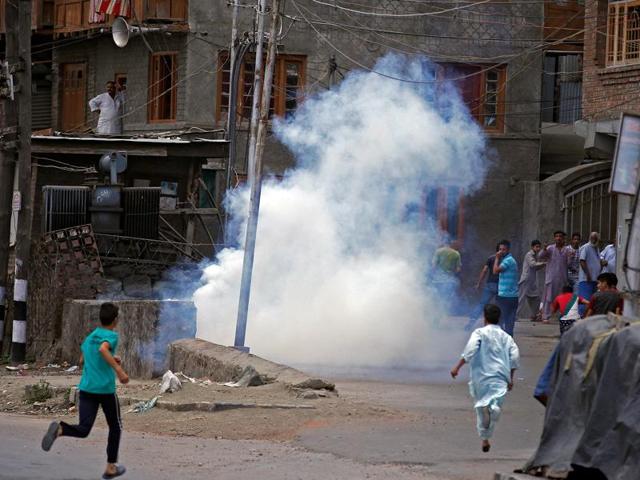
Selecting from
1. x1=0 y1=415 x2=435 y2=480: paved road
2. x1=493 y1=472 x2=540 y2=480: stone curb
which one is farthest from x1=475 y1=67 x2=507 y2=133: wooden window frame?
x1=493 y1=472 x2=540 y2=480: stone curb

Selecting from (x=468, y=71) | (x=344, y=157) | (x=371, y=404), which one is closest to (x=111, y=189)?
(x=344, y=157)

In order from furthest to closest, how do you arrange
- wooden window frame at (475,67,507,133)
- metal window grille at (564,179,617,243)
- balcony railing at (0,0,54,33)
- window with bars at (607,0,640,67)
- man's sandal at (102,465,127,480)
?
balcony railing at (0,0,54,33)
wooden window frame at (475,67,507,133)
metal window grille at (564,179,617,243)
window with bars at (607,0,640,67)
man's sandal at (102,465,127,480)

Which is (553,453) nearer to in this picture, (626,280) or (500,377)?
(626,280)

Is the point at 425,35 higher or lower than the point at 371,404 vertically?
higher

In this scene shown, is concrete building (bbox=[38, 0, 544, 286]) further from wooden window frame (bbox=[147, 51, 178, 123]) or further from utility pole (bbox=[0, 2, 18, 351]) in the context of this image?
utility pole (bbox=[0, 2, 18, 351])

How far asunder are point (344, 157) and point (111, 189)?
16.4ft

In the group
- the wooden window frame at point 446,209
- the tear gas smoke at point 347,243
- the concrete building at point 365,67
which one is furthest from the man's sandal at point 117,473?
the concrete building at point 365,67

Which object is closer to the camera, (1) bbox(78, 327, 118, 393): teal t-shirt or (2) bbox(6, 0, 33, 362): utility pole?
(1) bbox(78, 327, 118, 393): teal t-shirt

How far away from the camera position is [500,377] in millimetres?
10641

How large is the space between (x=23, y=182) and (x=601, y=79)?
11126 mm

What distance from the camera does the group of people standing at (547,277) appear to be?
64.0 ft

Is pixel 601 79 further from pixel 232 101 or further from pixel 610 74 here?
pixel 232 101

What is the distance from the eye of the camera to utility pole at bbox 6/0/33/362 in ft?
64.0

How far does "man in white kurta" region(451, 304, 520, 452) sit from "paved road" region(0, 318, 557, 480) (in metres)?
0.35
